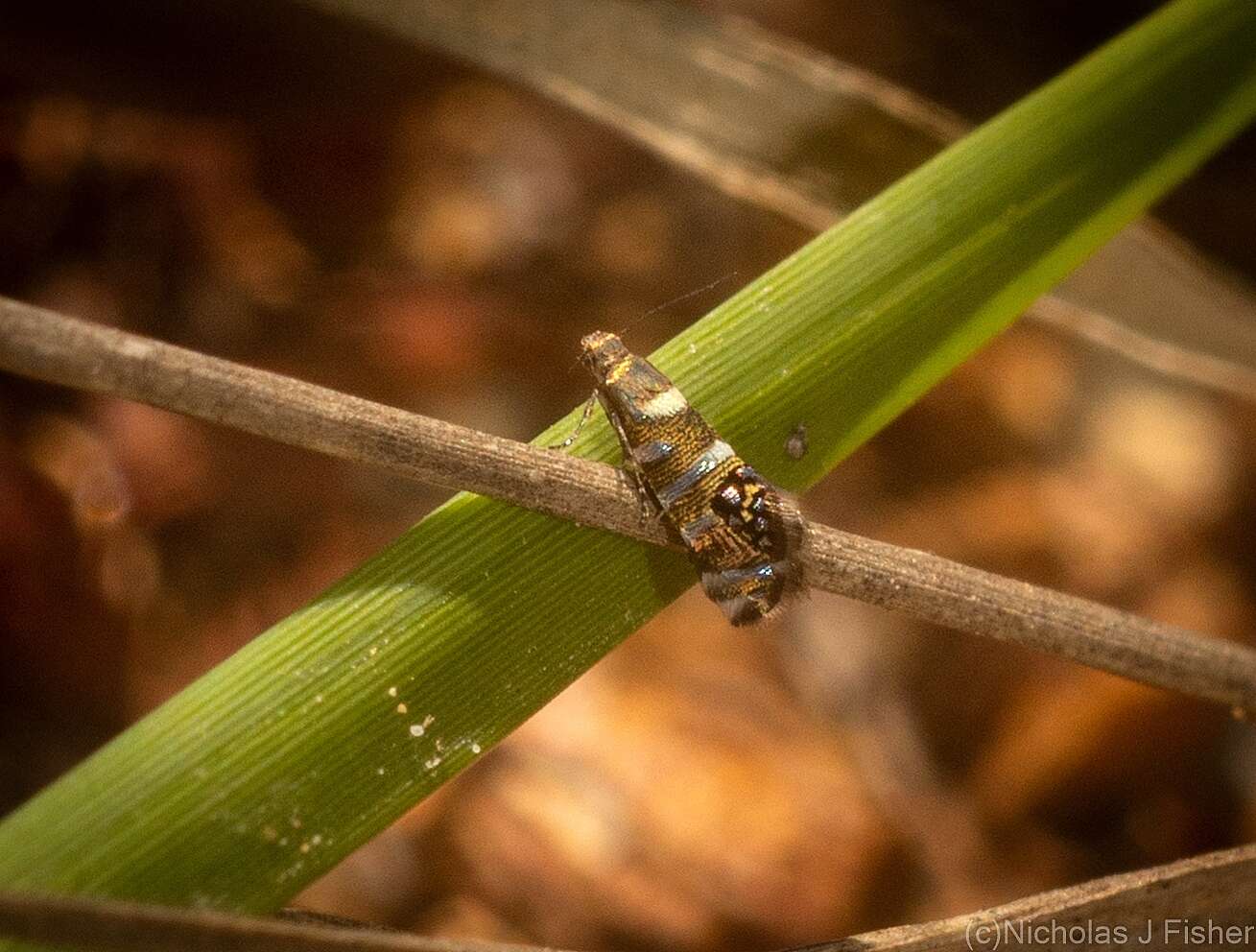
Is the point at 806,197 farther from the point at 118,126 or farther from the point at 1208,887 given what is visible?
the point at 118,126

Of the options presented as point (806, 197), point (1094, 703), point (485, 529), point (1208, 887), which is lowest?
point (1208, 887)

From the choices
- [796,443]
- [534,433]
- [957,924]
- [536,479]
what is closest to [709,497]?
[796,443]

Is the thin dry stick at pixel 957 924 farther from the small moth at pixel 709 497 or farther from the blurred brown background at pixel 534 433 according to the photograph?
the blurred brown background at pixel 534 433

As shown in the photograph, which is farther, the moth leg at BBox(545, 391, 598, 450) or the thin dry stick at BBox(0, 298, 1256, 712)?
the moth leg at BBox(545, 391, 598, 450)

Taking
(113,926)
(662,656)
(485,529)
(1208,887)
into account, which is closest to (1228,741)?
(1208,887)

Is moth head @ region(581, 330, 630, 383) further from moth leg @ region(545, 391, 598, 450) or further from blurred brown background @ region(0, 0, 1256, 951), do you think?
blurred brown background @ region(0, 0, 1256, 951)

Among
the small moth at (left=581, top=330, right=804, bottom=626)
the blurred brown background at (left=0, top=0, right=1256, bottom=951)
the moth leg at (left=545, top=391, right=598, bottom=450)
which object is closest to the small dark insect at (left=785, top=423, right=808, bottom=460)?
the small moth at (left=581, top=330, right=804, bottom=626)
